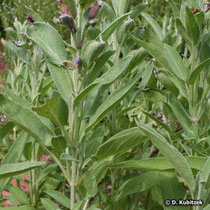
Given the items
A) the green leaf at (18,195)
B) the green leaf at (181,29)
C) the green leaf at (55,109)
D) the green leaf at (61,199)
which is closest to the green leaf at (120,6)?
the green leaf at (181,29)

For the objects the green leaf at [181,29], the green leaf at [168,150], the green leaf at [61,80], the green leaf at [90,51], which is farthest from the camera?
the green leaf at [181,29]

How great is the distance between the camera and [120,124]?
4.10 feet

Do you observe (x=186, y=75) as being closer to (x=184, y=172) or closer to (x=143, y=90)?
(x=143, y=90)

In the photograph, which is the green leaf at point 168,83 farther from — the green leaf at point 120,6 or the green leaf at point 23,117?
the green leaf at point 23,117

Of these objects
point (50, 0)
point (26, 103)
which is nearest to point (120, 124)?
point (26, 103)

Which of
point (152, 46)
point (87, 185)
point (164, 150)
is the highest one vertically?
point (152, 46)

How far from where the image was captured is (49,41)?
34.9 inches

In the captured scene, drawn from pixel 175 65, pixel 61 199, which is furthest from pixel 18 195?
pixel 175 65

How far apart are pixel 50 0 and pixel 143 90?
478 cm

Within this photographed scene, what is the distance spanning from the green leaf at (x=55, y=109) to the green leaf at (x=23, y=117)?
8cm

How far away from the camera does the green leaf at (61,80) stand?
90cm

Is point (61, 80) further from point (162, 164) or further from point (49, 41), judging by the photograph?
point (162, 164)

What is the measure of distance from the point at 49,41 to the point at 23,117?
0.73 ft

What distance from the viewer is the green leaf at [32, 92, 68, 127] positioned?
2.52 feet
